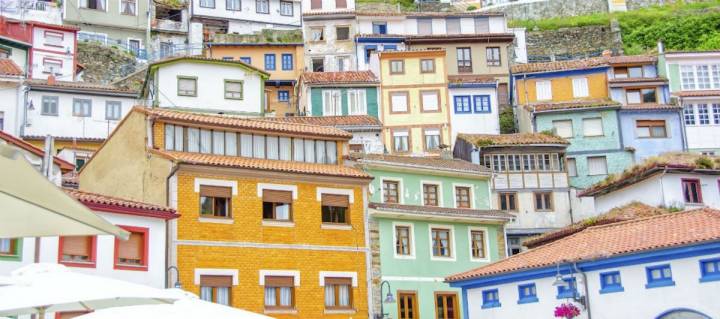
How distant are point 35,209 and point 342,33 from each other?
61.2 meters

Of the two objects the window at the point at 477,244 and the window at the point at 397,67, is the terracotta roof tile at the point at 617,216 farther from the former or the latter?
the window at the point at 397,67

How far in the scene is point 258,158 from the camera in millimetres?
36719

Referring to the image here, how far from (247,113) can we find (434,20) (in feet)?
78.7

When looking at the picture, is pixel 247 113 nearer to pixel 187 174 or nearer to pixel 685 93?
pixel 187 174

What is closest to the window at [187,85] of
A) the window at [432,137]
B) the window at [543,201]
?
the window at [432,137]

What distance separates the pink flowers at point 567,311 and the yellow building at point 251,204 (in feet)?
26.3

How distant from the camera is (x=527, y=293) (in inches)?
1316

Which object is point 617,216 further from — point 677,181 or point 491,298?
point 491,298

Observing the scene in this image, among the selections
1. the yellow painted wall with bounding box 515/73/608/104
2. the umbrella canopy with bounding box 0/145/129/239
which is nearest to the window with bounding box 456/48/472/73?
the yellow painted wall with bounding box 515/73/608/104

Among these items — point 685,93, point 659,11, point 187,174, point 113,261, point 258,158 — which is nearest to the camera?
point 113,261

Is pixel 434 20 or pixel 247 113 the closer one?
pixel 247 113

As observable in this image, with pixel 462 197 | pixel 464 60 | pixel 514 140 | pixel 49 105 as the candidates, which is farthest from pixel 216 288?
pixel 464 60

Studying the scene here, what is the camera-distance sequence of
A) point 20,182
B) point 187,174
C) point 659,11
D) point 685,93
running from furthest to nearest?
point 659,11, point 685,93, point 187,174, point 20,182

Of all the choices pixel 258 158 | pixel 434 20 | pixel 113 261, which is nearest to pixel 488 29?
pixel 434 20
